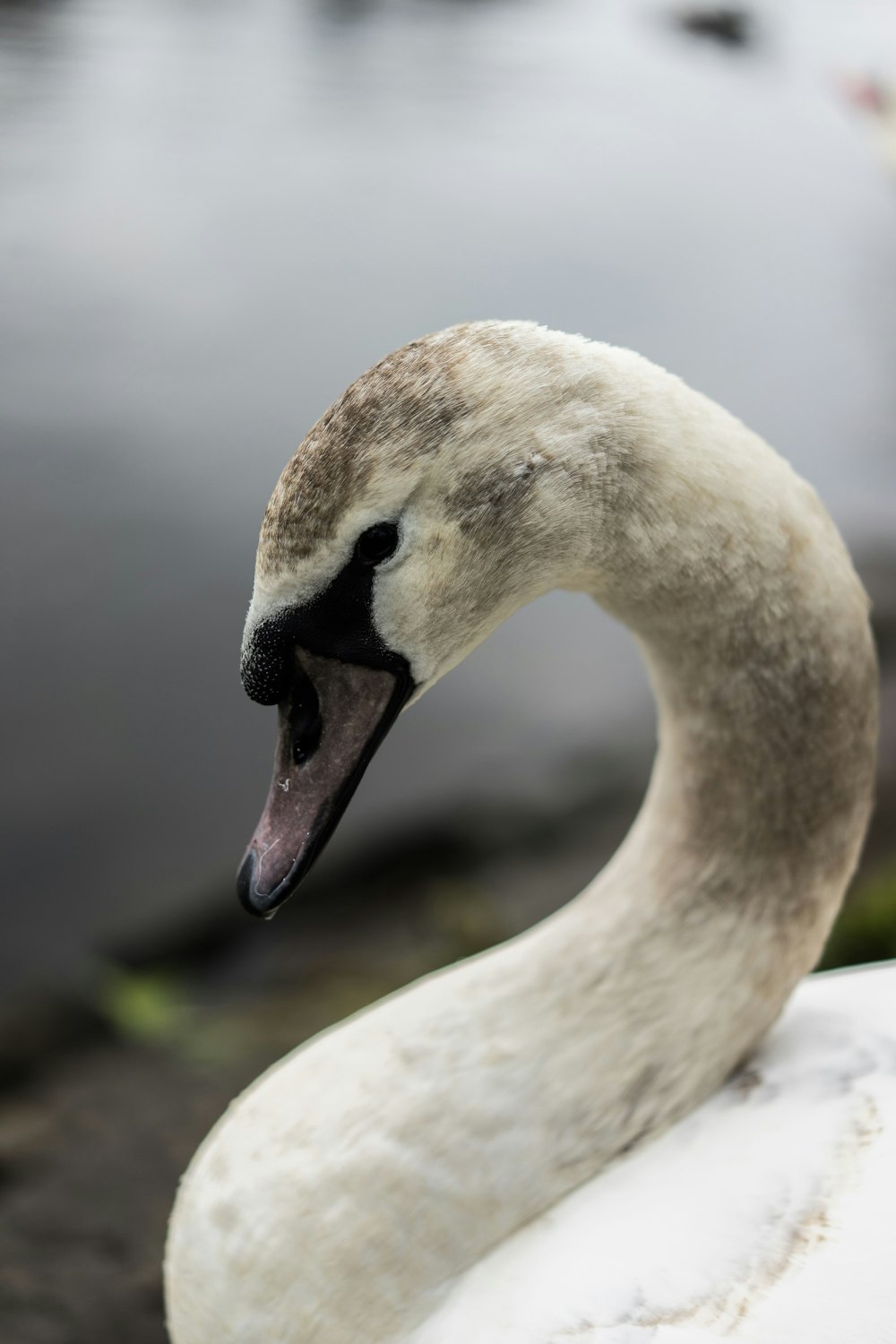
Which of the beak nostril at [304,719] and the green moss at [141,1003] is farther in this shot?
the green moss at [141,1003]

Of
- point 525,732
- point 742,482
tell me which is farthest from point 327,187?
point 742,482

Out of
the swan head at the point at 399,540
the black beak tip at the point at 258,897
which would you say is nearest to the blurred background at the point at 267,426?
the black beak tip at the point at 258,897

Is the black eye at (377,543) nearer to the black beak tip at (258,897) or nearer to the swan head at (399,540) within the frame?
the swan head at (399,540)

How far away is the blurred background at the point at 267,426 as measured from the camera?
2416 millimetres

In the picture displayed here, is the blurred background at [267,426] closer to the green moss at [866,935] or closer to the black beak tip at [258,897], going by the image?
the green moss at [866,935]

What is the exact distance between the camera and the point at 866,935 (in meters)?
2.45

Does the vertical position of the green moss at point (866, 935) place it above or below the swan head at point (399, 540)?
below

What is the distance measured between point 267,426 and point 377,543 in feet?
9.16

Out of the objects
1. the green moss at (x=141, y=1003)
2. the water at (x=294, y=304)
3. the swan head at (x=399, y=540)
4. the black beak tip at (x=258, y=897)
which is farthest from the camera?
the water at (x=294, y=304)

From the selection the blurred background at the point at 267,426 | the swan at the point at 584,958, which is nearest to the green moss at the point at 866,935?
the blurred background at the point at 267,426

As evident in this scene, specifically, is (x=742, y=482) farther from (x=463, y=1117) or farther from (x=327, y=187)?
(x=327, y=187)

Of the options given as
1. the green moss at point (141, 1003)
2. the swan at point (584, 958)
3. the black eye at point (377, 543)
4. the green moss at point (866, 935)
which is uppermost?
the black eye at point (377, 543)

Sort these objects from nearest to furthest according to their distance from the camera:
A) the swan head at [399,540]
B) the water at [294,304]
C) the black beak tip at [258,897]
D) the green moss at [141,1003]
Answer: the swan head at [399,540] < the black beak tip at [258,897] < the green moss at [141,1003] < the water at [294,304]

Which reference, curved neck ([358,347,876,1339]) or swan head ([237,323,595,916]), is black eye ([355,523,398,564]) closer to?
swan head ([237,323,595,916])
